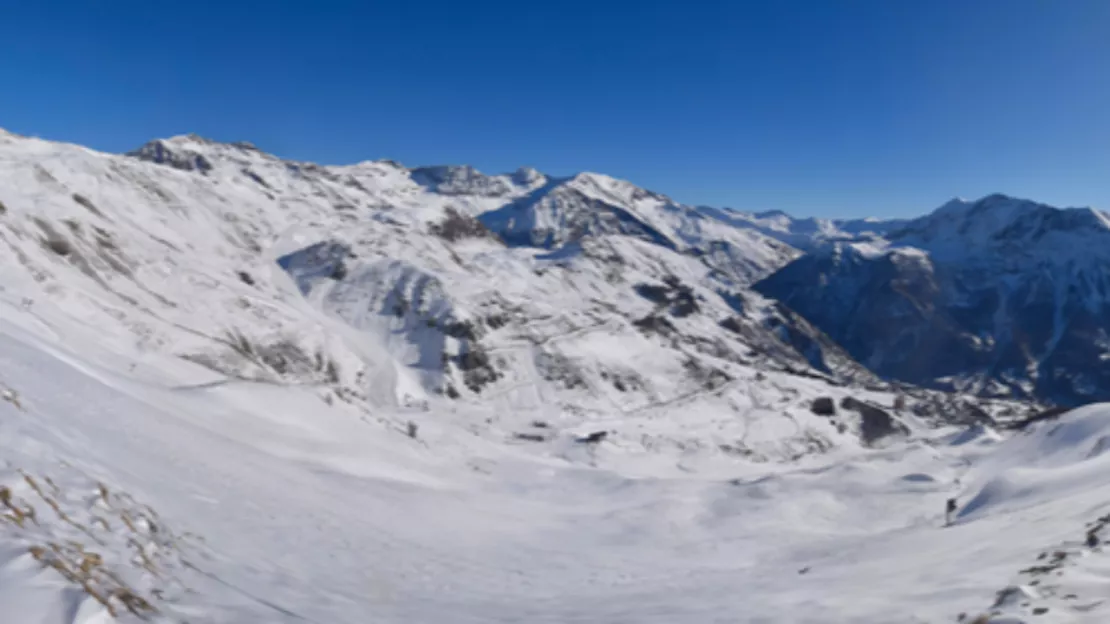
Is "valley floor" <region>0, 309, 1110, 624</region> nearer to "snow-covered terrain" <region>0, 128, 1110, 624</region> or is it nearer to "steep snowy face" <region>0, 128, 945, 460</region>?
"snow-covered terrain" <region>0, 128, 1110, 624</region>

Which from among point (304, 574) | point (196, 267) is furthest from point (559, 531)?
point (196, 267)

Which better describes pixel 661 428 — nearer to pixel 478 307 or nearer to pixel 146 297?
pixel 478 307

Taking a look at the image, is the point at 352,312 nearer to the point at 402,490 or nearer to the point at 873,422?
the point at 873,422

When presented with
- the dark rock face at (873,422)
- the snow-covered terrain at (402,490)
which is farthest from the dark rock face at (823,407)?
the snow-covered terrain at (402,490)

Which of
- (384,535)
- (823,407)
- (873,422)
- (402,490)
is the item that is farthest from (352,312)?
(384,535)

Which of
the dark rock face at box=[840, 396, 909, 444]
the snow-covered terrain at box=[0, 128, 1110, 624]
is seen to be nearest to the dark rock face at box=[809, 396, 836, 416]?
the dark rock face at box=[840, 396, 909, 444]

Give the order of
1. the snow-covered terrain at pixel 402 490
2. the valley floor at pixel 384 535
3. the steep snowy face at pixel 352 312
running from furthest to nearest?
the steep snowy face at pixel 352 312
the snow-covered terrain at pixel 402 490
the valley floor at pixel 384 535

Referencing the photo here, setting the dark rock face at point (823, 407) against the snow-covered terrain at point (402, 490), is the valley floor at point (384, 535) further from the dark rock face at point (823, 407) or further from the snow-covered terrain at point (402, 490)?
the dark rock face at point (823, 407)

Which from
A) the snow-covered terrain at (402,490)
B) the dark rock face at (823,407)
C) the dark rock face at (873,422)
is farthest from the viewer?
the dark rock face at (823,407)
